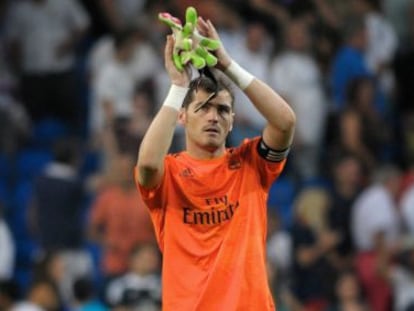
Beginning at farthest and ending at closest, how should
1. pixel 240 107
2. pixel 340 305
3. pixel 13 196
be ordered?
1. pixel 13 196
2. pixel 240 107
3. pixel 340 305

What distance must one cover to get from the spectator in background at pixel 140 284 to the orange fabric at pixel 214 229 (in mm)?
4173

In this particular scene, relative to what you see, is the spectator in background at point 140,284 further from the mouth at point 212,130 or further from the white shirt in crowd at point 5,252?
the mouth at point 212,130

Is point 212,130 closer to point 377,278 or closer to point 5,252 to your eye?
point 377,278

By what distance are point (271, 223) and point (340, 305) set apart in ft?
3.11

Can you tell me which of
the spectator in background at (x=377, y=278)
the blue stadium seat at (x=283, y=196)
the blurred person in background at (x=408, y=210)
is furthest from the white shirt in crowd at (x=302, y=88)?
the spectator in background at (x=377, y=278)

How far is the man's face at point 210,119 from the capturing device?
634cm

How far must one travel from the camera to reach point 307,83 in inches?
515

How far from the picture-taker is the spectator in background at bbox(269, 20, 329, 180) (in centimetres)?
1299

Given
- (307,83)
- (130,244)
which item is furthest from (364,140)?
(130,244)

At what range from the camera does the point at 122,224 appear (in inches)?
464

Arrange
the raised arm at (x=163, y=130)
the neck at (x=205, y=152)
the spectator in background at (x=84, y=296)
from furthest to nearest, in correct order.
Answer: the spectator in background at (x=84, y=296) < the neck at (x=205, y=152) < the raised arm at (x=163, y=130)

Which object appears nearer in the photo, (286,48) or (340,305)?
(340,305)

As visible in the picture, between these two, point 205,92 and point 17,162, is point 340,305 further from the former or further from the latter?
point 205,92

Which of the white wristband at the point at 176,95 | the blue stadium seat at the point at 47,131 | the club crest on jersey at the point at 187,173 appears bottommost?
the club crest on jersey at the point at 187,173
